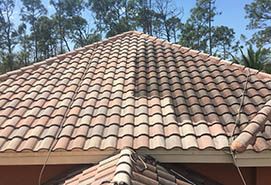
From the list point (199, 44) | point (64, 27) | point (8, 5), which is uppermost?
point (8, 5)

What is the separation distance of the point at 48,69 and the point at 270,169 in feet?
18.0

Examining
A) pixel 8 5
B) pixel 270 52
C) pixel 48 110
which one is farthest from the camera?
pixel 8 5

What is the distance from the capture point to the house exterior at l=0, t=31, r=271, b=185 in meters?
5.13

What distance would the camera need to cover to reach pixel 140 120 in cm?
580

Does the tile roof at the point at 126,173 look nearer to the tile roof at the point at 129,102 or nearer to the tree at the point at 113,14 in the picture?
the tile roof at the point at 129,102

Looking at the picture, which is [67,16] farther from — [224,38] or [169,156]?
[169,156]

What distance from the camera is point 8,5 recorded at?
1794 inches

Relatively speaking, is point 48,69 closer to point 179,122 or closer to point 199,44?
point 179,122

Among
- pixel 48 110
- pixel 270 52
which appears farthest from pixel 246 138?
pixel 270 52

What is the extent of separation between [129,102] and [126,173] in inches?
96.1

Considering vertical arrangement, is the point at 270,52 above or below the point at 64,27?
below

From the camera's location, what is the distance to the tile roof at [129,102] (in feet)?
17.5

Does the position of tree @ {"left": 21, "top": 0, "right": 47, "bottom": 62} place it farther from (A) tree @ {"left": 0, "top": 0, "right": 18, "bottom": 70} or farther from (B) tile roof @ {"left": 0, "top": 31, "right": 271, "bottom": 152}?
(B) tile roof @ {"left": 0, "top": 31, "right": 271, "bottom": 152}

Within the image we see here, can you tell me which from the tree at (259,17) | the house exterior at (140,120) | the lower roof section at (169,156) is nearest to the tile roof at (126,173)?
the house exterior at (140,120)
